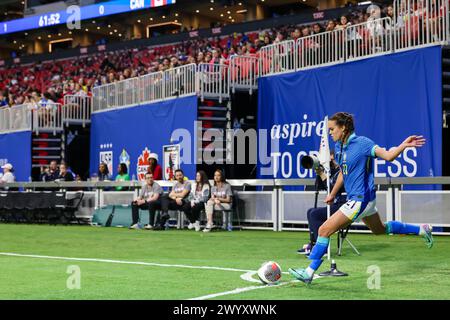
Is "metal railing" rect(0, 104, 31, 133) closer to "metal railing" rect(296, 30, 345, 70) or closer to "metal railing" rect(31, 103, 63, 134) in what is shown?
"metal railing" rect(31, 103, 63, 134)

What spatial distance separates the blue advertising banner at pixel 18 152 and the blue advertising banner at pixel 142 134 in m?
3.06

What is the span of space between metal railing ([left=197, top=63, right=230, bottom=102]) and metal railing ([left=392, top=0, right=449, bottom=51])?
640 cm

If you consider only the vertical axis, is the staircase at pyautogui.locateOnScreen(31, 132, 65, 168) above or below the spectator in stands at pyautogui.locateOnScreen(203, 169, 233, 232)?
above

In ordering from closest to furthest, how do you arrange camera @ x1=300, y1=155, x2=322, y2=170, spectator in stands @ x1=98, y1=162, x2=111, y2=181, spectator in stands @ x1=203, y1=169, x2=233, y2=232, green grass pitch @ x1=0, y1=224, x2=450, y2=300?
green grass pitch @ x1=0, y1=224, x2=450, y2=300 → camera @ x1=300, y1=155, x2=322, y2=170 → spectator in stands @ x1=203, y1=169, x2=233, y2=232 → spectator in stands @ x1=98, y1=162, x2=111, y2=181

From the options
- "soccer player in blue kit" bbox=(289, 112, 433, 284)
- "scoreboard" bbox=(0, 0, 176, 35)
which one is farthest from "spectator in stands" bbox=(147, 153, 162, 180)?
"scoreboard" bbox=(0, 0, 176, 35)

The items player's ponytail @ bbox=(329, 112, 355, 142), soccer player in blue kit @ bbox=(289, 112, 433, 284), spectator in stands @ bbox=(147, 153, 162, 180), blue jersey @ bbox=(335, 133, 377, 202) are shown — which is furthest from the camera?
spectator in stands @ bbox=(147, 153, 162, 180)

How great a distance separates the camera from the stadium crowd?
33.8 m

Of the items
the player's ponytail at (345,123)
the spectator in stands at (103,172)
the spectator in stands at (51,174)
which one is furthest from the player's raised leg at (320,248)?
the spectator in stands at (51,174)

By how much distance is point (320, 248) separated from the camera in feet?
25.2

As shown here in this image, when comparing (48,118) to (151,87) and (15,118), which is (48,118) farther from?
(151,87)

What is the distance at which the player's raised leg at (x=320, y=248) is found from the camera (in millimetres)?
7613
